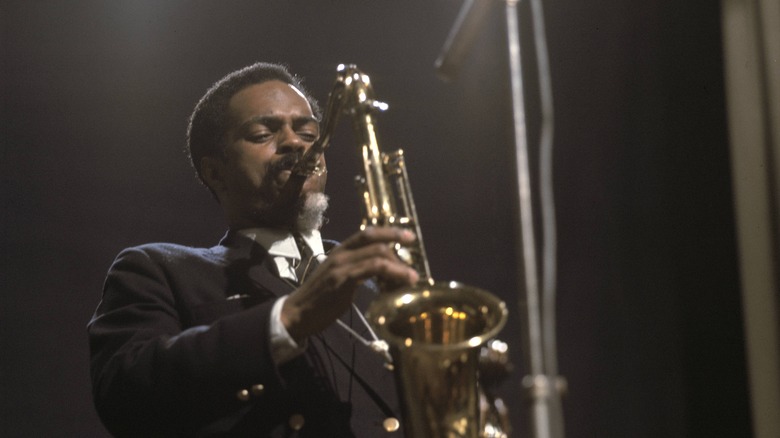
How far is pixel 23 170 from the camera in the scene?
335cm

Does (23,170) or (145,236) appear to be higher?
(23,170)

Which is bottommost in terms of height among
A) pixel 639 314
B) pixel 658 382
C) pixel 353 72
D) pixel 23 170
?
pixel 658 382

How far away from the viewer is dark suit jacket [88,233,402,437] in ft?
7.07

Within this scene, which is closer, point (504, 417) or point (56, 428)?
point (504, 417)

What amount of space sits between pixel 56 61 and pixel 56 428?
1453 mm

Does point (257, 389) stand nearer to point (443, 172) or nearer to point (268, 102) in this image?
point (268, 102)

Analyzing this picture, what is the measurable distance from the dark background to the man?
2.16 ft

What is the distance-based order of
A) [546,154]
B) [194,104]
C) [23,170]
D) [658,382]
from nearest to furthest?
1. [546,154]
2. [658,382]
3. [23,170]
4. [194,104]

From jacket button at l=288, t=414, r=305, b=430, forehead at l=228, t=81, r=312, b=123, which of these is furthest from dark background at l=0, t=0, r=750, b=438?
jacket button at l=288, t=414, r=305, b=430

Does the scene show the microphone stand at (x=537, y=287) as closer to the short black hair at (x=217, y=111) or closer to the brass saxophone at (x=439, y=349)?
the brass saxophone at (x=439, y=349)

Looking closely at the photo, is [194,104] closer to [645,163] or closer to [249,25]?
[249,25]

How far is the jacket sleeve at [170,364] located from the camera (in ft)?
6.99

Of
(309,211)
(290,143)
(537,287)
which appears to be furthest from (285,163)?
(537,287)

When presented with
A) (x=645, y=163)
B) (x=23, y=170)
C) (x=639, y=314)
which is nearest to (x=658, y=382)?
(x=639, y=314)
